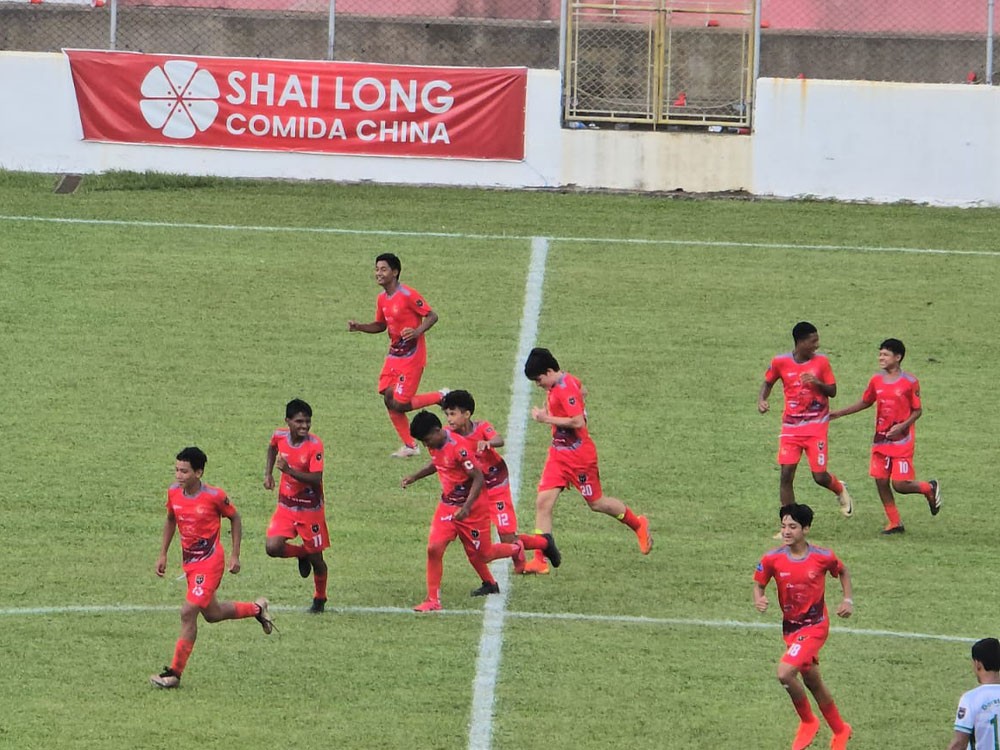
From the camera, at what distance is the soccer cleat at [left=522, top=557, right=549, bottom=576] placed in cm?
1553

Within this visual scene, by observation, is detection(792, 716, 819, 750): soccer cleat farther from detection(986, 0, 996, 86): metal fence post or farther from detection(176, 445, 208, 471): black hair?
detection(986, 0, 996, 86): metal fence post

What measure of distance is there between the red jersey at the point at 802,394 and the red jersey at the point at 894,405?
0.44 m

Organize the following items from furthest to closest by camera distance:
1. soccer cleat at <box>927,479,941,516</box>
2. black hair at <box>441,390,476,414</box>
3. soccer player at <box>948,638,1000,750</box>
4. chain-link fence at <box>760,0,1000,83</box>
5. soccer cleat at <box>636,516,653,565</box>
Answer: chain-link fence at <box>760,0,1000,83</box> < soccer cleat at <box>927,479,941,516</box> < soccer cleat at <box>636,516,653,565</box> < black hair at <box>441,390,476,414</box> < soccer player at <box>948,638,1000,750</box>

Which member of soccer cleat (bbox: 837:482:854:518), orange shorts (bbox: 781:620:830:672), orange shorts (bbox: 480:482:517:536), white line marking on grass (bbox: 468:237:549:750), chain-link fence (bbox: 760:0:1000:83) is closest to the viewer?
orange shorts (bbox: 781:620:830:672)

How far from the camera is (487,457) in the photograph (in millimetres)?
14531

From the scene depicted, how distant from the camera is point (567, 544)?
1638 cm

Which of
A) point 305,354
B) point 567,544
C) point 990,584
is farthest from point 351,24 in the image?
point 990,584

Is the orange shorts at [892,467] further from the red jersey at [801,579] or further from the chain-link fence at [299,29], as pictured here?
the chain-link fence at [299,29]

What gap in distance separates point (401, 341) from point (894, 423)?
483 cm

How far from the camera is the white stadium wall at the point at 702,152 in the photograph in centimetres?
2594

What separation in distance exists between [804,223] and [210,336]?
8.64 meters

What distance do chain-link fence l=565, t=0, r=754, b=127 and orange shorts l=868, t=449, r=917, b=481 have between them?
1090 cm

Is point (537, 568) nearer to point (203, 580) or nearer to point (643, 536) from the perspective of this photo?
point (643, 536)

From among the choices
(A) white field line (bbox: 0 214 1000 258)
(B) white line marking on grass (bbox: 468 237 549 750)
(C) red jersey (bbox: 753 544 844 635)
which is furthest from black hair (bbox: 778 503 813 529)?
(A) white field line (bbox: 0 214 1000 258)
